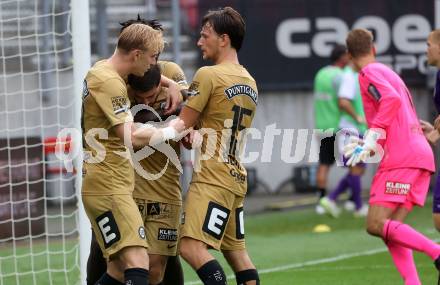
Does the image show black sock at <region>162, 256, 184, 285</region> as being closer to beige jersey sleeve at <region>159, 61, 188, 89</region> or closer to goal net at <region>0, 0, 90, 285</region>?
beige jersey sleeve at <region>159, 61, 188, 89</region>

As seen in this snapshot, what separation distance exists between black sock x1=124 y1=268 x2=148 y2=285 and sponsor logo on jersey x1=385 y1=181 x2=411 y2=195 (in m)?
2.56

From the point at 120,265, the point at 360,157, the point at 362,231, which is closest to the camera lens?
the point at 120,265

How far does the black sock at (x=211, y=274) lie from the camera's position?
7344mm

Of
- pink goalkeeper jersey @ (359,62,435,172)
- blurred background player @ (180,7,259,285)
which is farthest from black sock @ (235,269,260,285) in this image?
pink goalkeeper jersey @ (359,62,435,172)

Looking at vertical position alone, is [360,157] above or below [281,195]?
above

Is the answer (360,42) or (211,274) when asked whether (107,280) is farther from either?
(360,42)

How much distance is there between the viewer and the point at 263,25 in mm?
17781

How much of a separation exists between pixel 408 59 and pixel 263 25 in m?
2.35

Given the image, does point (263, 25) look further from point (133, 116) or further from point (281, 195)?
point (133, 116)

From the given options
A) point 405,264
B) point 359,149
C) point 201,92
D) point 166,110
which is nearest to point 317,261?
point 405,264

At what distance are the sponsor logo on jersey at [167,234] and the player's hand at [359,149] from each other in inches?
60.1

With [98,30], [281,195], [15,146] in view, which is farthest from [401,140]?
[281,195]

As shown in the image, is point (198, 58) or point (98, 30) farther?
point (198, 58)

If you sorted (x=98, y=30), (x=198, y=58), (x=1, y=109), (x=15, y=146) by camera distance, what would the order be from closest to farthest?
(x=15, y=146) < (x=1, y=109) < (x=98, y=30) < (x=198, y=58)
